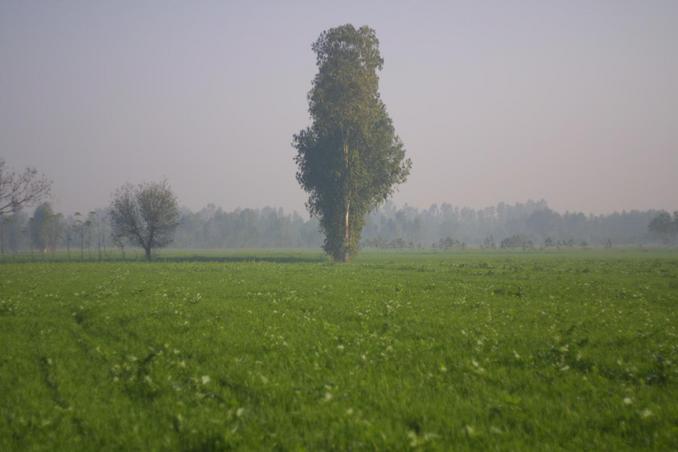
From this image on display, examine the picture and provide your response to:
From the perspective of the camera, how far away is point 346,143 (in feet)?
196

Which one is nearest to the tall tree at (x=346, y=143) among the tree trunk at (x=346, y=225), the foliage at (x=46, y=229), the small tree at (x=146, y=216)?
the tree trunk at (x=346, y=225)

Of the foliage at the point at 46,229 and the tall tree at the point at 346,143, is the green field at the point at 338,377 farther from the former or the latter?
the foliage at the point at 46,229

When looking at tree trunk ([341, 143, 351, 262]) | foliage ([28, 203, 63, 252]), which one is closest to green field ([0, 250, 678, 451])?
tree trunk ([341, 143, 351, 262])

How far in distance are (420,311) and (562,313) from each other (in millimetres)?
5620

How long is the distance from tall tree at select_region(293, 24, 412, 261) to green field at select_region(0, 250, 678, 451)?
41.9 m

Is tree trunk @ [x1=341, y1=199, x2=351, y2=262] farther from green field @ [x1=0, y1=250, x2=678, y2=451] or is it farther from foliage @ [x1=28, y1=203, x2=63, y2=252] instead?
foliage @ [x1=28, y1=203, x2=63, y2=252]

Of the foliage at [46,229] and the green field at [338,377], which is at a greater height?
the foliage at [46,229]

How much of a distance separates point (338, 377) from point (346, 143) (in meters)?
52.9

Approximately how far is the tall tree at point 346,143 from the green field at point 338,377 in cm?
4189

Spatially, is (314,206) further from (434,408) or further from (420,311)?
(434,408)

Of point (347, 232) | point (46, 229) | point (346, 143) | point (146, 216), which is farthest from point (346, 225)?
point (46, 229)

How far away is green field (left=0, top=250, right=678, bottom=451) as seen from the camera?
6.47 metres

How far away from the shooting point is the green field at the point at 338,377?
21.2ft

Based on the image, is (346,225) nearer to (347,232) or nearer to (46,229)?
(347,232)
